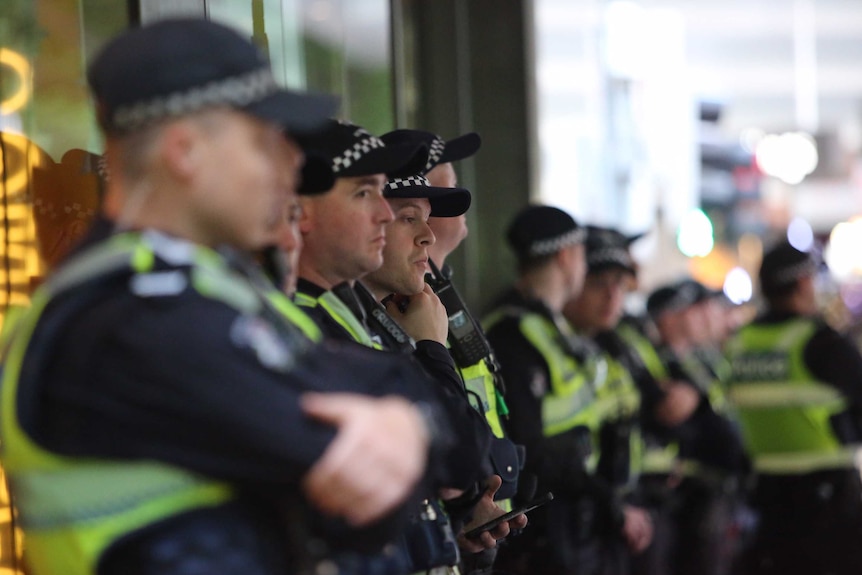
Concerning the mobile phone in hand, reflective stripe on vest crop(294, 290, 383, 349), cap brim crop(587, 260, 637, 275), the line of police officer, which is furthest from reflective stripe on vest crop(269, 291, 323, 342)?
cap brim crop(587, 260, 637, 275)

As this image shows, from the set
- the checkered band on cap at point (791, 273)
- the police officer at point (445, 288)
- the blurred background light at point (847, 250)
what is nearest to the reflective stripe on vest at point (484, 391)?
the police officer at point (445, 288)

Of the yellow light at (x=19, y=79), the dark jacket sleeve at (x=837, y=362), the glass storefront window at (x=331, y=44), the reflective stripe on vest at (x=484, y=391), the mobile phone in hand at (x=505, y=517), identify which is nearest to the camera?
the mobile phone in hand at (x=505, y=517)

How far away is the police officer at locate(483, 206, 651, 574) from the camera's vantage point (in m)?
5.36

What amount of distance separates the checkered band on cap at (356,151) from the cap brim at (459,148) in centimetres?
70

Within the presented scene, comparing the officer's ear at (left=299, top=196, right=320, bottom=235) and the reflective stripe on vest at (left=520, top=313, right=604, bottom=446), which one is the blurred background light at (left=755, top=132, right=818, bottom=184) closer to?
A: the reflective stripe on vest at (left=520, top=313, right=604, bottom=446)

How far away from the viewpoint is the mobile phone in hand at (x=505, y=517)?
333cm

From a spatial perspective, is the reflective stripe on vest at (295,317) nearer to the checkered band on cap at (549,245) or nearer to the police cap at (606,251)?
the checkered band on cap at (549,245)

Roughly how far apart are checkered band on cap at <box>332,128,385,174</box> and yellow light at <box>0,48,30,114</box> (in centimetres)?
103

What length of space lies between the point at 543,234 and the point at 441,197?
200cm

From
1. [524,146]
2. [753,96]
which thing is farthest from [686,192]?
[753,96]

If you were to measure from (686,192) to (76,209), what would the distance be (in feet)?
48.8

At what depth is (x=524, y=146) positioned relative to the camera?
939 centimetres

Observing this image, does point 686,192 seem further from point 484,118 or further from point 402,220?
point 402,220

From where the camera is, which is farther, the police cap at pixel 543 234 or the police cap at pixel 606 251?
the police cap at pixel 606 251
